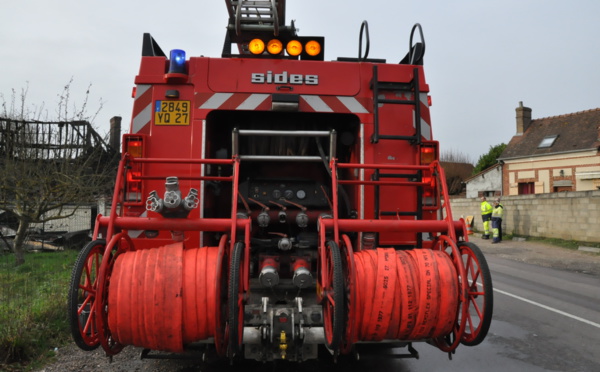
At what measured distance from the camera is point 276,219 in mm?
4145

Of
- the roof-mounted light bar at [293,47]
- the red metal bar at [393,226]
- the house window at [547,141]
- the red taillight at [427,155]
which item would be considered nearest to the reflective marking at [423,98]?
the red taillight at [427,155]

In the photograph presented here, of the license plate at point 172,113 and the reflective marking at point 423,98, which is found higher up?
the reflective marking at point 423,98

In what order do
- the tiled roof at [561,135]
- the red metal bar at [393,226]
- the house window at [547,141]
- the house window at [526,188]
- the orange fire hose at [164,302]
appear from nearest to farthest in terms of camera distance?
the orange fire hose at [164,302], the red metal bar at [393,226], the tiled roof at [561,135], the house window at [547,141], the house window at [526,188]

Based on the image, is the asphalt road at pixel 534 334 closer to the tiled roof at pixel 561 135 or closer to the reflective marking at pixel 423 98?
the reflective marking at pixel 423 98

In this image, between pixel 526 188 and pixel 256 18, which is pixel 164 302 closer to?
pixel 256 18

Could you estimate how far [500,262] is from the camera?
41.2 ft

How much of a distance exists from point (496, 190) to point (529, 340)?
2984 cm

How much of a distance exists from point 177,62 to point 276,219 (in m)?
1.57

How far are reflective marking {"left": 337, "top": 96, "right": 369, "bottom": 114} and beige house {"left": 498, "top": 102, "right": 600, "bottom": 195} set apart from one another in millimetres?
25391

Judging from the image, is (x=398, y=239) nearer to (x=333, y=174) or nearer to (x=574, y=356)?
(x=333, y=174)

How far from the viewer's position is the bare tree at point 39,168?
35.6 ft

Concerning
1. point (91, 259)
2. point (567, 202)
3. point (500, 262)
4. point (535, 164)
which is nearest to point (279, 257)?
point (91, 259)

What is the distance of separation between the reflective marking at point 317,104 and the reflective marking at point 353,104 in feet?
0.48

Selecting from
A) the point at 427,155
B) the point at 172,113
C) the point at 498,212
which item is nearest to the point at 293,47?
the point at 172,113
